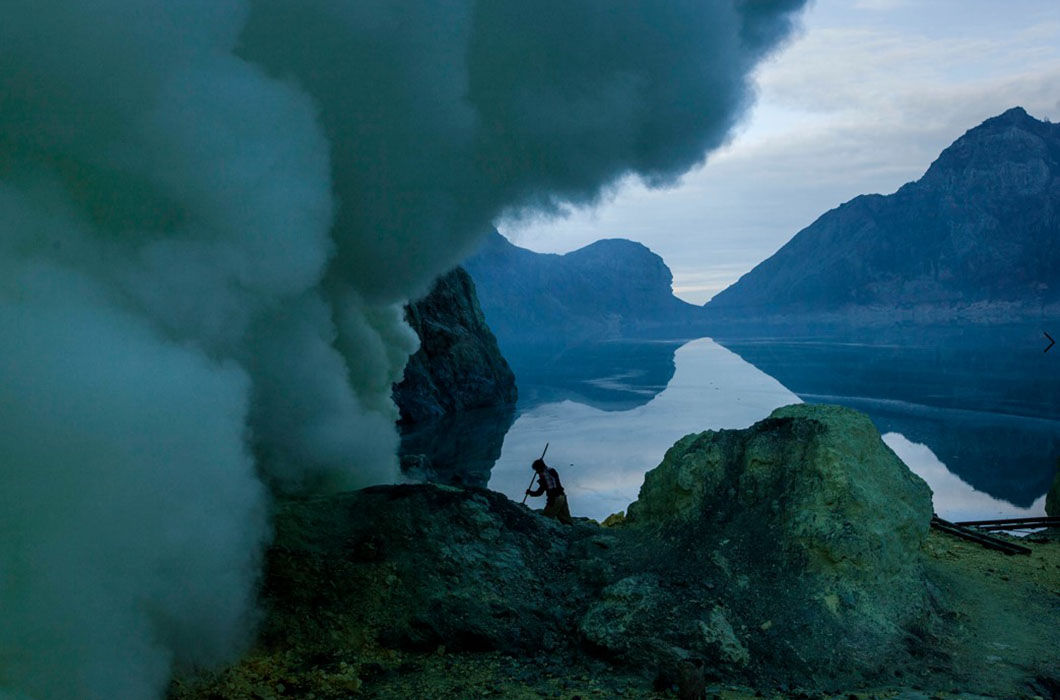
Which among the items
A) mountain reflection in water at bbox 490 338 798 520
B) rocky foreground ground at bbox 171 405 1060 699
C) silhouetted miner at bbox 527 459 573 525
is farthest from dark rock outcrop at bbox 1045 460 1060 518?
mountain reflection in water at bbox 490 338 798 520

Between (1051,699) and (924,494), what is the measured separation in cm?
365

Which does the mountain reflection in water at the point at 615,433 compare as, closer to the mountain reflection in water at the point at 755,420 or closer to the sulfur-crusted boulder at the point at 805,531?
the mountain reflection in water at the point at 755,420

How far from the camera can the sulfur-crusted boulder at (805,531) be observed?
29.5 ft

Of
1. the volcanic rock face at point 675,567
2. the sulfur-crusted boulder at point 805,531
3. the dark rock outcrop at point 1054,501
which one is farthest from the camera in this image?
the dark rock outcrop at point 1054,501

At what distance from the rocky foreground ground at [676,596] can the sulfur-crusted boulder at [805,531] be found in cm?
3

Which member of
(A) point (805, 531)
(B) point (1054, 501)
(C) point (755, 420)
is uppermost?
(A) point (805, 531)

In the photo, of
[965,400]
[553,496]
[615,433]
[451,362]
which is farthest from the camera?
[451,362]

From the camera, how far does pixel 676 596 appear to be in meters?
9.31

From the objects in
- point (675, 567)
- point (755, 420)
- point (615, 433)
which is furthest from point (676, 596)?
point (755, 420)

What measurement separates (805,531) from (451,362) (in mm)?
53922

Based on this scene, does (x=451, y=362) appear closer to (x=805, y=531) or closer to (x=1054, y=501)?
(x=1054, y=501)

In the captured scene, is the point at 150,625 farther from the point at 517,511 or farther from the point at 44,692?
the point at 517,511

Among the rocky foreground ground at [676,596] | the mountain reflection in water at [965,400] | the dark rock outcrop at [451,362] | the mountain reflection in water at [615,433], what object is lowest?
the mountain reflection in water at [965,400]

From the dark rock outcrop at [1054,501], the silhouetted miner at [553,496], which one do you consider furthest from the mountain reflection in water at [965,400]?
the silhouetted miner at [553,496]
